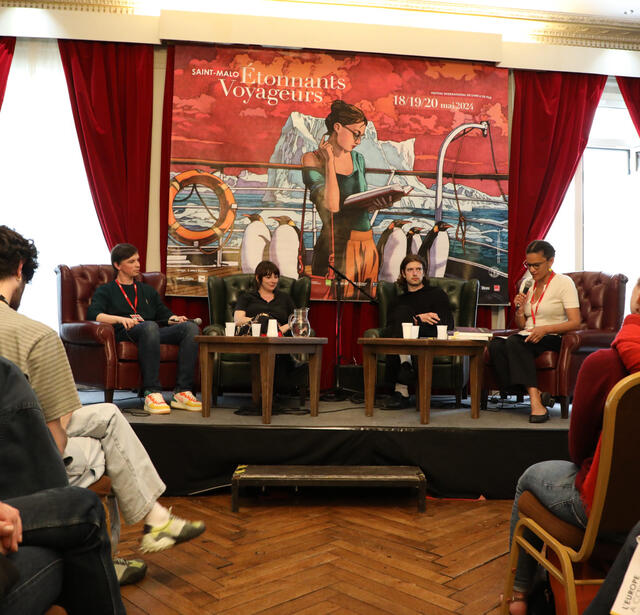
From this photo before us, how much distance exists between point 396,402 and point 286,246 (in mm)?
1601

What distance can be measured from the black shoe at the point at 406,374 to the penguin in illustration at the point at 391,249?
1.06m

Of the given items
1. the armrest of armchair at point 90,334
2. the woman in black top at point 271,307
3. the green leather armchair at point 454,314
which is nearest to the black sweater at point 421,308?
the green leather armchair at point 454,314

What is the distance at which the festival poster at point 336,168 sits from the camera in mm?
4879

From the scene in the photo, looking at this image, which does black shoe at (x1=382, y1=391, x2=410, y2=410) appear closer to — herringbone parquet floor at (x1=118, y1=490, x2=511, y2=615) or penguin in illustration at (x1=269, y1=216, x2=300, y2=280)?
herringbone parquet floor at (x1=118, y1=490, x2=511, y2=615)

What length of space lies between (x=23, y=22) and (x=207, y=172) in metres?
1.79

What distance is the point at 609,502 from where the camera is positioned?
4.20 ft

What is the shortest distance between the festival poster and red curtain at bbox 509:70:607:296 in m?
0.17

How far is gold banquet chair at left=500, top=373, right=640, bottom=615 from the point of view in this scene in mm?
1225

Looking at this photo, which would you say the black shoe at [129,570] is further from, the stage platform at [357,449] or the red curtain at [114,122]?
the red curtain at [114,122]

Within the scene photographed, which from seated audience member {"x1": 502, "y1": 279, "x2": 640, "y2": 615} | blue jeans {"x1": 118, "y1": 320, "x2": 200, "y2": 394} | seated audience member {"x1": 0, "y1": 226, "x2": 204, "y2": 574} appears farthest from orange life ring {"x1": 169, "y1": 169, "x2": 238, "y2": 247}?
seated audience member {"x1": 502, "y1": 279, "x2": 640, "y2": 615}

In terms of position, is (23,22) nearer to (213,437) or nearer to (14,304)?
(213,437)

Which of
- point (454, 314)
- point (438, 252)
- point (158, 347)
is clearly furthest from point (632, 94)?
point (158, 347)

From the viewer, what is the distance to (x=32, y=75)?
16.4ft

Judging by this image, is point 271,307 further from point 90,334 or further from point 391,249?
point 391,249
